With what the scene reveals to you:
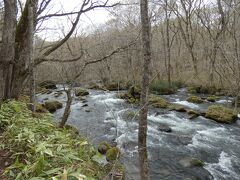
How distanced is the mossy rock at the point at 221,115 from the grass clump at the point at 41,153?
977cm

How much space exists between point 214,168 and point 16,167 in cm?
653

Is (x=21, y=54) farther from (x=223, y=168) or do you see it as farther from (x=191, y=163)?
(x=223, y=168)

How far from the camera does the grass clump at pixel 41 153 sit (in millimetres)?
3142

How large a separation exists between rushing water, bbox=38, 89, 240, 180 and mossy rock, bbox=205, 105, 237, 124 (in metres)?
0.36

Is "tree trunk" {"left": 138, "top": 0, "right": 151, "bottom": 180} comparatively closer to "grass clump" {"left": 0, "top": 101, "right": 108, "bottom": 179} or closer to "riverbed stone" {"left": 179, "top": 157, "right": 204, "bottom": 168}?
"grass clump" {"left": 0, "top": 101, "right": 108, "bottom": 179}

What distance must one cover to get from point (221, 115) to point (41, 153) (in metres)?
11.2

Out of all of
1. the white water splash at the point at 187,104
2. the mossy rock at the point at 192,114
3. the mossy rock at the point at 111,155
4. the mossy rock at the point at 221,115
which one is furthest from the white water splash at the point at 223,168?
the white water splash at the point at 187,104

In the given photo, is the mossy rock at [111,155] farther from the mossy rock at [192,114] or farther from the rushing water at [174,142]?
the mossy rock at [192,114]

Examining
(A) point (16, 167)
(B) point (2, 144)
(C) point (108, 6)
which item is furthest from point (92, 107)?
(A) point (16, 167)

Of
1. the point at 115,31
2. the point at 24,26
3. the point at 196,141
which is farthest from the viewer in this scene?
the point at 115,31

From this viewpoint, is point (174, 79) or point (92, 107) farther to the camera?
point (174, 79)

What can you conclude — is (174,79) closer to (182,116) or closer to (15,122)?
(182,116)

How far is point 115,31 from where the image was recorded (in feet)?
91.7

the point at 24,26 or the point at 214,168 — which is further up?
the point at 24,26
